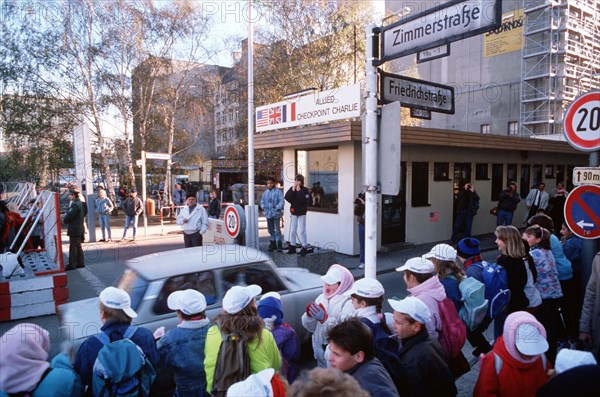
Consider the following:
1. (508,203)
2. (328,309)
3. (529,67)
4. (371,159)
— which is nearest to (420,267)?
(328,309)

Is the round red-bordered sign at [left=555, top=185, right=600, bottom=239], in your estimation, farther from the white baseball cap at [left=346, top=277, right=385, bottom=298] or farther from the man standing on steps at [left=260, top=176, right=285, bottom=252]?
the man standing on steps at [left=260, top=176, right=285, bottom=252]

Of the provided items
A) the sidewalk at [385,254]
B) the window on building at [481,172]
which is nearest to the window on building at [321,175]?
the sidewalk at [385,254]

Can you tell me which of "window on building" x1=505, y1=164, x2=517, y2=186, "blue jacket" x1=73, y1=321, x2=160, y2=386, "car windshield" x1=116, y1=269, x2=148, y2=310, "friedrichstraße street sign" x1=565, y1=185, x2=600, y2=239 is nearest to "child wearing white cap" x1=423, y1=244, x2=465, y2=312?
"friedrichstraße street sign" x1=565, y1=185, x2=600, y2=239

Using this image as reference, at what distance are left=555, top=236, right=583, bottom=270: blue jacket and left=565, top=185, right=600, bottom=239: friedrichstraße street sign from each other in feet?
3.96

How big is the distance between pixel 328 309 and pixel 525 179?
50.8 feet

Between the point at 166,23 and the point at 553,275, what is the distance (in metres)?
22.5

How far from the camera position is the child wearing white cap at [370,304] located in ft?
9.30

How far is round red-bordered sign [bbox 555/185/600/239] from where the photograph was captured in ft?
13.2

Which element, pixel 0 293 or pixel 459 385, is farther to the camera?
pixel 0 293

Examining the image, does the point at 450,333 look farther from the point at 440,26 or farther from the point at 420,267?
the point at 440,26

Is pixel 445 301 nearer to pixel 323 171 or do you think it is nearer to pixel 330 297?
pixel 330 297

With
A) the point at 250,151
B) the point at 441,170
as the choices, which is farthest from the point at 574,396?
the point at 441,170

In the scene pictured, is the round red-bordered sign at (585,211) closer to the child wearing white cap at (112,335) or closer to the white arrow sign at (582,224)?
the white arrow sign at (582,224)

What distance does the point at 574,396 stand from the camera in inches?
69.1
